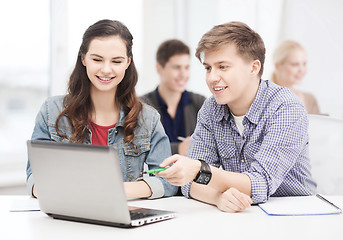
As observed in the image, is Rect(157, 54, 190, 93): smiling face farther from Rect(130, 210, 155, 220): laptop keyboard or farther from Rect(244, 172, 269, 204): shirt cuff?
Rect(130, 210, 155, 220): laptop keyboard

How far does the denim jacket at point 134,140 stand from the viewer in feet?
6.07

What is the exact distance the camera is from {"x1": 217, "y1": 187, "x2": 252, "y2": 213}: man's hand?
4.70 feet

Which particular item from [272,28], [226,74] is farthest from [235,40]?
[272,28]

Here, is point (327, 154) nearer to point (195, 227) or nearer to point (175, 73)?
point (195, 227)

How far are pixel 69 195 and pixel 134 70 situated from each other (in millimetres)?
842

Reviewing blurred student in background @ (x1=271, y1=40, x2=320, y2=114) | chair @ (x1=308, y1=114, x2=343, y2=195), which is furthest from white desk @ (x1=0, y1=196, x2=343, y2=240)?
blurred student in background @ (x1=271, y1=40, x2=320, y2=114)

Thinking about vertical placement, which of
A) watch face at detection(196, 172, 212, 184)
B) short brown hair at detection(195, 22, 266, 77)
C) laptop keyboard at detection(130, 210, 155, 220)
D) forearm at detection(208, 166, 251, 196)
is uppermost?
short brown hair at detection(195, 22, 266, 77)

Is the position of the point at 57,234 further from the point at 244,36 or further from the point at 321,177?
the point at 321,177

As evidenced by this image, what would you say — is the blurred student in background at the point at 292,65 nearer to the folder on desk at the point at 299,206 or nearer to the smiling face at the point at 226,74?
Answer: the smiling face at the point at 226,74

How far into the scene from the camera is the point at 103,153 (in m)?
1.14

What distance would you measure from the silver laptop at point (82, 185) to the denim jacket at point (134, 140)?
535 mm

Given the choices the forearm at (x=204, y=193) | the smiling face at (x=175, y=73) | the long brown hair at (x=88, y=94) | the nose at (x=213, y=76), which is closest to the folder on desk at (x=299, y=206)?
the forearm at (x=204, y=193)

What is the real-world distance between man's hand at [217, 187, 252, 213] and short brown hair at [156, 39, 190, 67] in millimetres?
2106

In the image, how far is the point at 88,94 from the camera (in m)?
1.95
